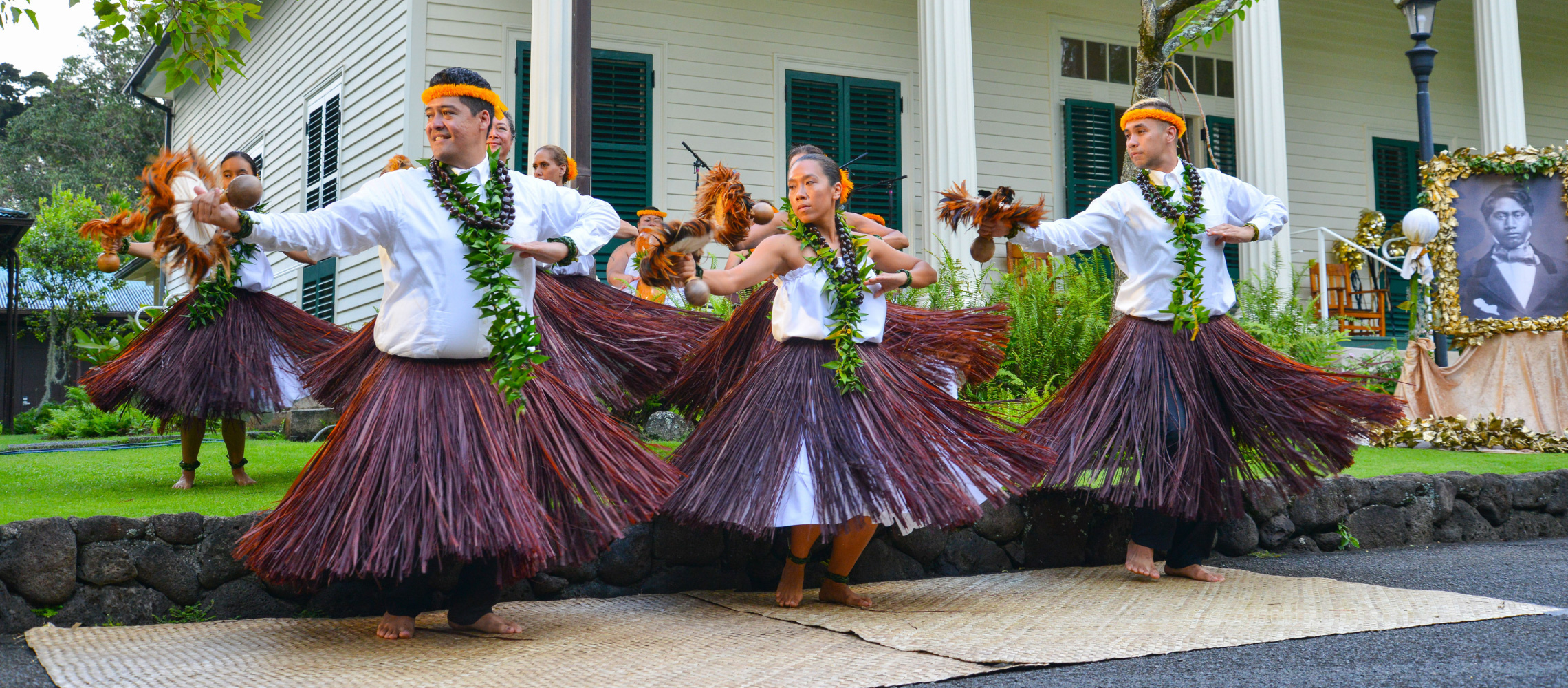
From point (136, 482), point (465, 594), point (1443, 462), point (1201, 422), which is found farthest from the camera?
point (1443, 462)

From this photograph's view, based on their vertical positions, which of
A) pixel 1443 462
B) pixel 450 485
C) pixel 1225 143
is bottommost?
pixel 1443 462

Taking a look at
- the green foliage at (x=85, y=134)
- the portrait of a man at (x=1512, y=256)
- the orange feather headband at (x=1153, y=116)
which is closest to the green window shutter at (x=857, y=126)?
the portrait of a man at (x=1512, y=256)

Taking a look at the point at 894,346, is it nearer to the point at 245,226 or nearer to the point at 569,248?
the point at 569,248

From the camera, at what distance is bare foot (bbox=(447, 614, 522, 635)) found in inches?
116

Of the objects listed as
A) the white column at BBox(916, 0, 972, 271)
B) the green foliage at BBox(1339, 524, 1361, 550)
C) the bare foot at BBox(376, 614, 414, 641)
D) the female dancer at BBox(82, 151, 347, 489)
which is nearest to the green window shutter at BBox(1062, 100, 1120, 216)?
the white column at BBox(916, 0, 972, 271)

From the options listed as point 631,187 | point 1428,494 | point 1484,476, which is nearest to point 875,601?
point 1428,494

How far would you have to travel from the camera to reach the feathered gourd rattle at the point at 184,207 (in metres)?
2.54

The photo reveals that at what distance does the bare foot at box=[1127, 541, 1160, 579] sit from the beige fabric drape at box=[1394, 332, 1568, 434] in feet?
13.4

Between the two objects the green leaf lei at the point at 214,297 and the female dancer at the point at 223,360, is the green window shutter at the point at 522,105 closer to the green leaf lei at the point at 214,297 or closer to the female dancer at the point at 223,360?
the female dancer at the point at 223,360

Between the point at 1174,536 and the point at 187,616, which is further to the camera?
the point at 1174,536

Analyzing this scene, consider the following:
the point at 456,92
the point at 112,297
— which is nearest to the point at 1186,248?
the point at 456,92

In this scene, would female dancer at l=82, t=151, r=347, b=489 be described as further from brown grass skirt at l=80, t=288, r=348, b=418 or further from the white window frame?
the white window frame

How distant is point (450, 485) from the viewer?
2.65 m

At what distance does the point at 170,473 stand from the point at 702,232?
3121 millimetres
